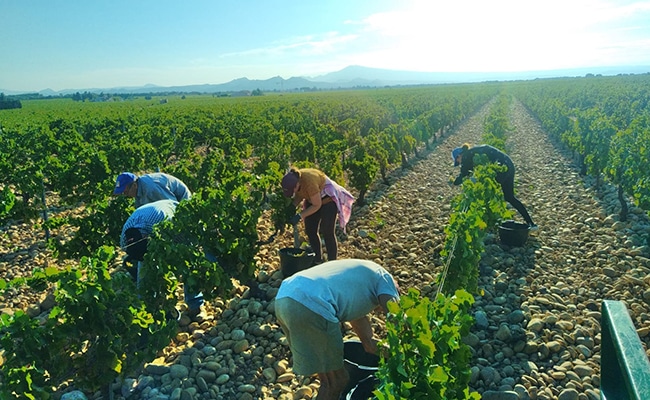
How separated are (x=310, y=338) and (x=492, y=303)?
3.98m

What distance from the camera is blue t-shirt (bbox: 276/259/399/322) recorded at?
3680mm

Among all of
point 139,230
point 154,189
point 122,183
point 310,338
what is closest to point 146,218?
point 139,230

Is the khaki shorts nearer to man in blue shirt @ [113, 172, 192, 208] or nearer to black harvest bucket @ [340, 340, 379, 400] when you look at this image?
black harvest bucket @ [340, 340, 379, 400]

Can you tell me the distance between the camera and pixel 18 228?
11.1 metres

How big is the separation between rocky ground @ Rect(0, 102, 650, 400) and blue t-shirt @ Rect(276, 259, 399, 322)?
1.61 meters

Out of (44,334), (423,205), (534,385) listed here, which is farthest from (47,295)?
(423,205)

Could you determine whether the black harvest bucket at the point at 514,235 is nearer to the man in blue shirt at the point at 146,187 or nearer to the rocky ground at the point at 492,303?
the rocky ground at the point at 492,303

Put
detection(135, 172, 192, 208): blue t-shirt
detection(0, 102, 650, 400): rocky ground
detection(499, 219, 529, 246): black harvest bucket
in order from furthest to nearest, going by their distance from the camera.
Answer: detection(499, 219, 529, 246): black harvest bucket → detection(135, 172, 192, 208): blue t-shirt → detection(0, 102, 650, 400): rocky ground

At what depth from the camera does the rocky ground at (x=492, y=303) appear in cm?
505

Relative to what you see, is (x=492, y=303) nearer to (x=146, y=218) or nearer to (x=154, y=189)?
(x=146, y=218)

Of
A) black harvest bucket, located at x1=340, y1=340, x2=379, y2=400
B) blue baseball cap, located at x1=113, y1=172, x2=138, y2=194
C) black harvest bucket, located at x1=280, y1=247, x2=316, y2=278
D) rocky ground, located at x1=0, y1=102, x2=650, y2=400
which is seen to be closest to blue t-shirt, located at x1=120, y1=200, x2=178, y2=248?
blue baseball cap, located at x1=113, y1=172, x2=138, y2=194

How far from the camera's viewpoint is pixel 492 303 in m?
6.75

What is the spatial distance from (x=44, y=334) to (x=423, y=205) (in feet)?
31.9

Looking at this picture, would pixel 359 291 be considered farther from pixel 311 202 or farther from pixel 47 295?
pixel 47 295
